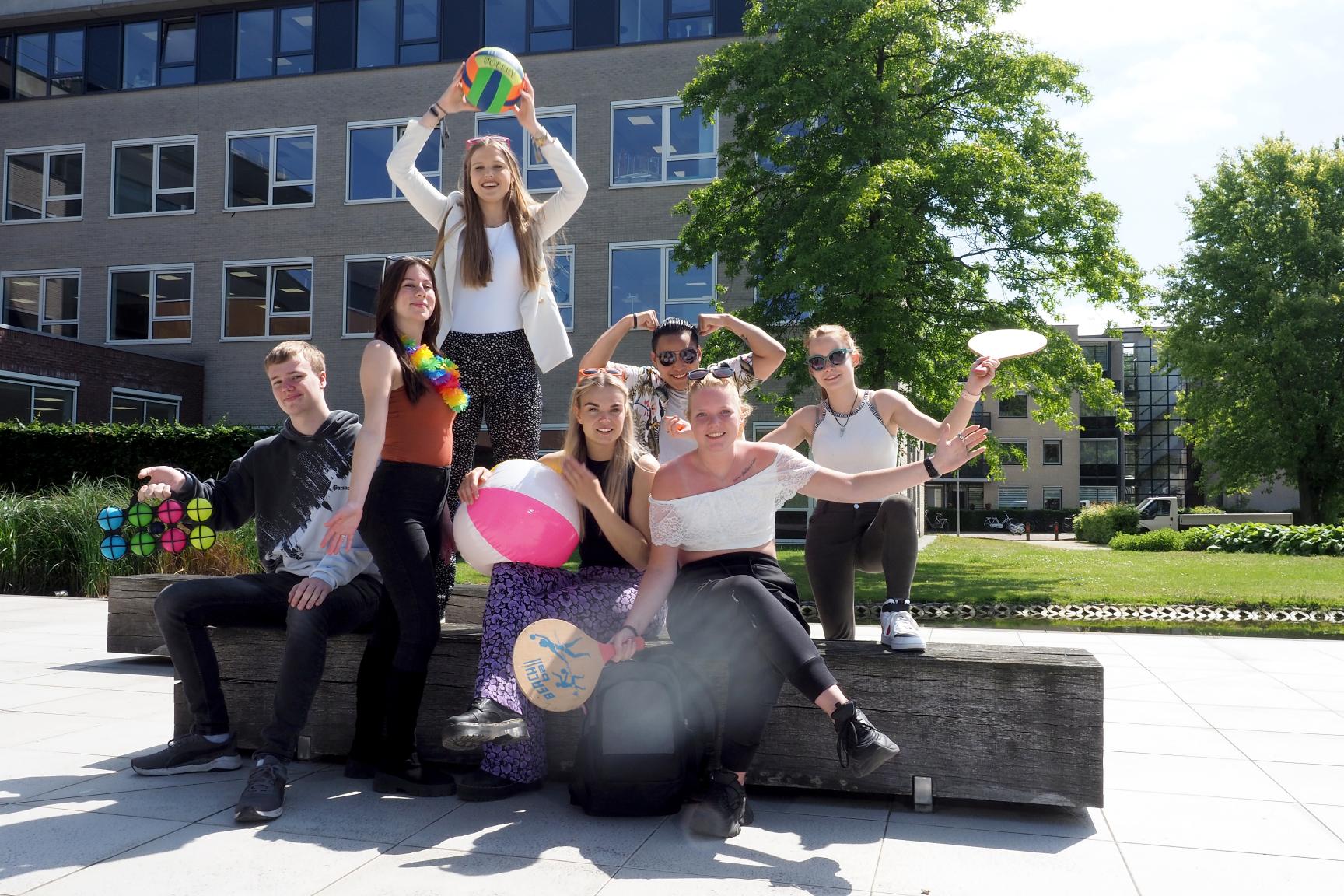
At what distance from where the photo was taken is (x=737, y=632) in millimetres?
3553

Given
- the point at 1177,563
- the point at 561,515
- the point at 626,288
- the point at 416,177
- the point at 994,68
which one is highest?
the point at 994,68

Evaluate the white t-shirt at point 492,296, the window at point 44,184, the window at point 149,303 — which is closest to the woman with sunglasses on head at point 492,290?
the white t-shirt at point 492,296

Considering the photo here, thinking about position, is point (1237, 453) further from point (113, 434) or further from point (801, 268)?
point (113, 434)

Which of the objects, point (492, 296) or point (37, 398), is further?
point (37, 398)

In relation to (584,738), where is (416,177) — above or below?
above

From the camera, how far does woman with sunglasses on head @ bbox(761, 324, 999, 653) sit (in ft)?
14.2

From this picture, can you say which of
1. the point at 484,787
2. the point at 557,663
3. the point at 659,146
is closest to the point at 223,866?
the point at 484,787

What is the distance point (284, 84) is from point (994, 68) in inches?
691

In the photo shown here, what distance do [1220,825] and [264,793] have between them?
350 cm

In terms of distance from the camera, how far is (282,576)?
13.8 feet

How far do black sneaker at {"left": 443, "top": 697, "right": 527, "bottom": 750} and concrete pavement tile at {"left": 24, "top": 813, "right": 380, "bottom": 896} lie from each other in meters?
0.44

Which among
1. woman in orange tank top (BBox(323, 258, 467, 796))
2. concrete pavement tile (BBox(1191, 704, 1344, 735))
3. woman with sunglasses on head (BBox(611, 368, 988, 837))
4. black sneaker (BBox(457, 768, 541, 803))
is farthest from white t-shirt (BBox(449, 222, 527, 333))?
concrete pavement tile (BBox(1191, 704, 1344, 735))

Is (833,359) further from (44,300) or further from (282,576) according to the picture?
(44,300)

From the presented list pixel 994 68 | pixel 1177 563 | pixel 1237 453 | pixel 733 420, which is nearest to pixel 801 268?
pixel 994 68
